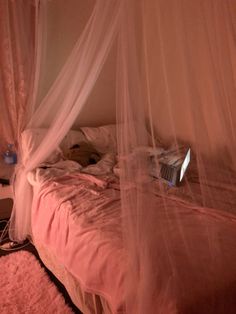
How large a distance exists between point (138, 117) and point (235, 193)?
27.5 inches

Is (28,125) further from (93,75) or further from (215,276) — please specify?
(215,276)

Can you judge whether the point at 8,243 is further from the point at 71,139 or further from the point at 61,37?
the point at 61,37

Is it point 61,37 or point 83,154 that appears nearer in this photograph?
point 83,154

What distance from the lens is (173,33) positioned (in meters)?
1.34

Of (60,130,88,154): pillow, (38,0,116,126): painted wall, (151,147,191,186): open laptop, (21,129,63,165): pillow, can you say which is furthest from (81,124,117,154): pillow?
(151,147,191,186): open laptop

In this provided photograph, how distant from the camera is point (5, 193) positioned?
273 cm

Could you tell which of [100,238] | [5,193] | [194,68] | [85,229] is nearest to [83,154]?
[5,193]

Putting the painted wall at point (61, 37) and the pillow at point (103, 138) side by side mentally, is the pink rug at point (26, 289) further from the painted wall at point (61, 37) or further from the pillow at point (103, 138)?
the painted wall at point (61, 37)

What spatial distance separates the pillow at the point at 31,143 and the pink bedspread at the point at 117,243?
0.45 metres

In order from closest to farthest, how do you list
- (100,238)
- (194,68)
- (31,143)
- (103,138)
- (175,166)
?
1. (194,68)
2. (100,238)
3. (175,166)
4. (31,143)
5. (103,138)

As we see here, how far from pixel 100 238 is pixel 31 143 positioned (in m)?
1.32

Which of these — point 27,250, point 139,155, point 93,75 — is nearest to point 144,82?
point 139,155

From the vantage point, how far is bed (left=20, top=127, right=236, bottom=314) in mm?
1110

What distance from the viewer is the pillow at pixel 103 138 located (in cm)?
296
